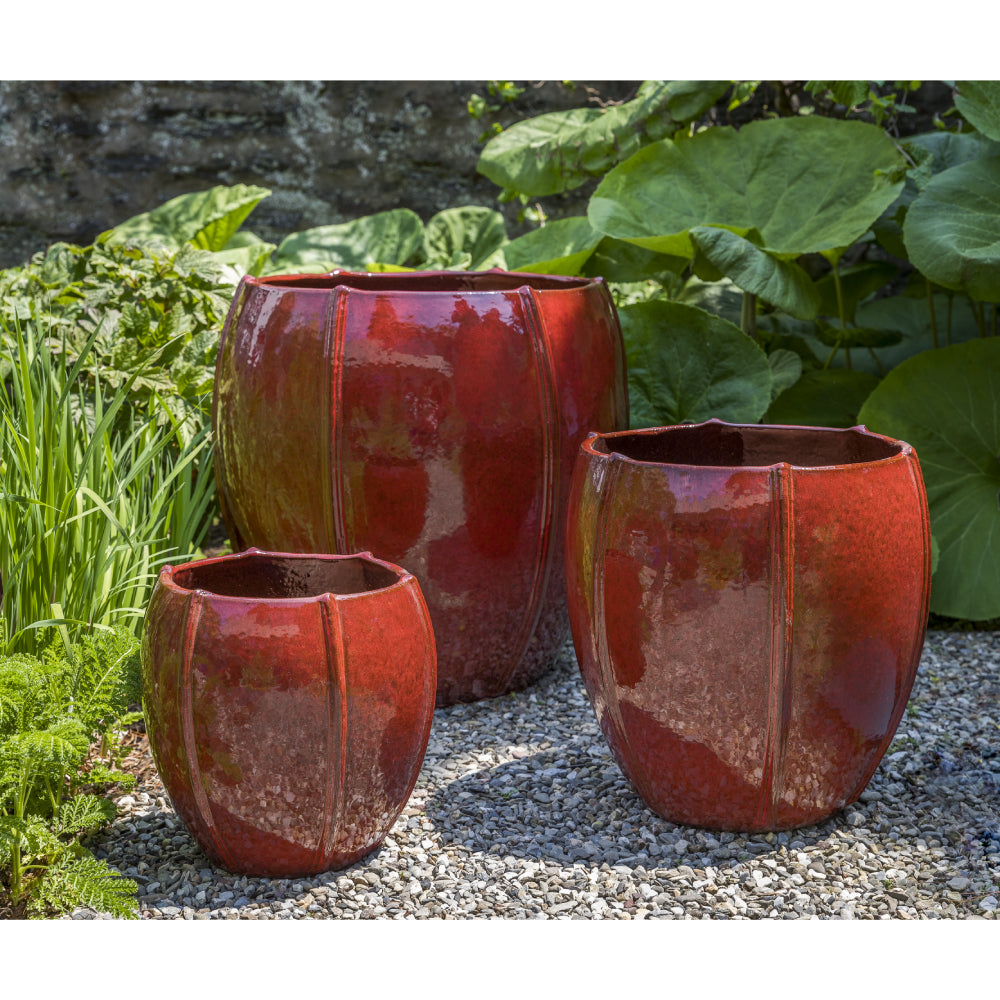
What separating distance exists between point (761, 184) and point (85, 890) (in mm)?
2073

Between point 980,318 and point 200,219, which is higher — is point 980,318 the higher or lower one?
the lower one

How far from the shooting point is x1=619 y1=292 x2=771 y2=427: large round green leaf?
229 centimetres

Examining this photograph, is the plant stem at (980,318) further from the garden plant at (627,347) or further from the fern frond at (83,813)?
the fern frond at (83,813)

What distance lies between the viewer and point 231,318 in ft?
6.50

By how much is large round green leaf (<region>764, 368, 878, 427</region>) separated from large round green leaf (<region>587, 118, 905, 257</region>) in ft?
1.21

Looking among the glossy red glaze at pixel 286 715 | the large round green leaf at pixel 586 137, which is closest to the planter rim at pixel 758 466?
the glossy red glaze at pixel 286 715

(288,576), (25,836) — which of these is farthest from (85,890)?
(288,576)

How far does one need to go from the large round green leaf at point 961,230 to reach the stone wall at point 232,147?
5.01 ft

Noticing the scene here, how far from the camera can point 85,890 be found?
50.0 inches

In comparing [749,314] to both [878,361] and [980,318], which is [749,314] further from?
[980,318]

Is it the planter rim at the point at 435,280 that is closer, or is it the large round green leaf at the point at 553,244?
the planter rim at the point at 435,280

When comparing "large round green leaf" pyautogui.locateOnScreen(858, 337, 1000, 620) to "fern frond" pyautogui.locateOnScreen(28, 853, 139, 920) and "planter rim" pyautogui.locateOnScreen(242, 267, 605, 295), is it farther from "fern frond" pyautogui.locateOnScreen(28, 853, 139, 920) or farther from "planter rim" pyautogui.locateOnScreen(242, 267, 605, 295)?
"fern frond" pyautogui.locateOnScreen(28, 853, 139, 920)

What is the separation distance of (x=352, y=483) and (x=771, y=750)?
77cm

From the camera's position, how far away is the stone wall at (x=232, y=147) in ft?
12.1
